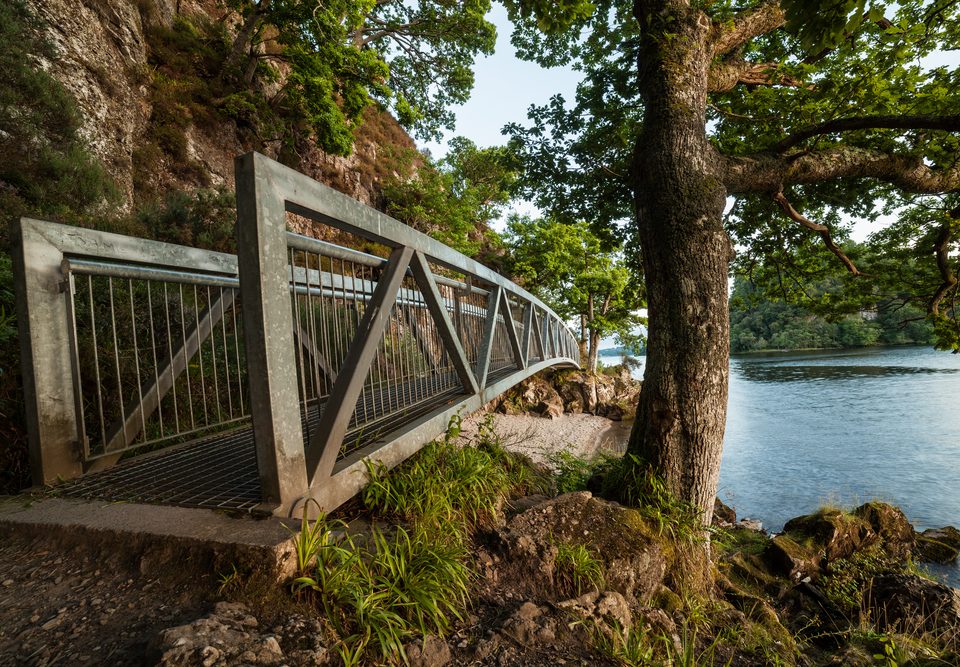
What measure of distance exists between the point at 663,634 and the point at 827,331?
69422 mm

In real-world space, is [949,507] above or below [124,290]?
below

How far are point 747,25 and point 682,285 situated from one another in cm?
353

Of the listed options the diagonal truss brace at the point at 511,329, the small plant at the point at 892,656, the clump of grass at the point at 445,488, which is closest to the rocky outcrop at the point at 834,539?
the small plant at the point at 892,656

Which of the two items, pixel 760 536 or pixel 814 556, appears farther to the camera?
pixel 760 536

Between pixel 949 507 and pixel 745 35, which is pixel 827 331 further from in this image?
pixel 745 35

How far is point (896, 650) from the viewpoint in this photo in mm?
2955

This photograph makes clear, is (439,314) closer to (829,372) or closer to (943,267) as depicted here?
(943,267)

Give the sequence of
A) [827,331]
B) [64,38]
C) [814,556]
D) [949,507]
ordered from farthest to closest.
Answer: [827,331] → [949,507] → [64,38] → [814,556]

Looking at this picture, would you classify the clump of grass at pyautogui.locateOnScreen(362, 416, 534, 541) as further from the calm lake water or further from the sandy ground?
the sandy ground

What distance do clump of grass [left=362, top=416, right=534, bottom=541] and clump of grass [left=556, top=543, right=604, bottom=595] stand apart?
547mm

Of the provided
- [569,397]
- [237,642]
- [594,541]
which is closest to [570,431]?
[569,397]

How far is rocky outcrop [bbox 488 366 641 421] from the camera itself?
48.0 ft

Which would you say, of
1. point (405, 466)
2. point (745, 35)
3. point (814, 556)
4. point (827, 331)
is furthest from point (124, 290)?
point (827, 331)

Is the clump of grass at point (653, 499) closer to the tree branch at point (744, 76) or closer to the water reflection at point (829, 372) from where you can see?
the tree branch at point (744, 76)
